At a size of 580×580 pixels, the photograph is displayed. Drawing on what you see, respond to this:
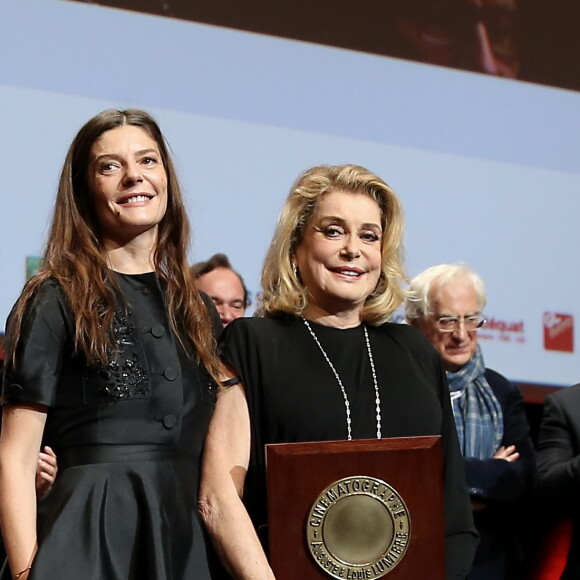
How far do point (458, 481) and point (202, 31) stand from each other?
2089mm

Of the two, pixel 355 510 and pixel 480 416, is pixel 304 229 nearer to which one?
pixel 355 510

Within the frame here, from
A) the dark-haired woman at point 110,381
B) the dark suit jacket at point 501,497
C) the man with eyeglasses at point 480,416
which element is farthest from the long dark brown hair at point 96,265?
the dark suit jacket at point 501,497

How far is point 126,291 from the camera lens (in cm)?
222

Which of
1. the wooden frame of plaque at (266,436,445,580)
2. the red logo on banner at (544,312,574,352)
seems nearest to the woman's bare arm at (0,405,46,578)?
the wooden frame of plaque at (266,436,445,580)

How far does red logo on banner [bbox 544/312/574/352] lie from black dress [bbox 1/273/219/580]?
2378mm

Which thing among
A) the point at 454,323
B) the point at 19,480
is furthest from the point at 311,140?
the point at 19,480

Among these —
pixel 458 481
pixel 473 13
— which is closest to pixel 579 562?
pixel 458 481

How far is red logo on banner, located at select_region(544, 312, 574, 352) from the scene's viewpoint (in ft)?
14.1

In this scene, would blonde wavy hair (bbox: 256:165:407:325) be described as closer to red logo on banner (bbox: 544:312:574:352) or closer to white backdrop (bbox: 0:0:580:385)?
white backdrop (bbox: 0:0:580:385)

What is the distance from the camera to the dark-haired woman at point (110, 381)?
201cm

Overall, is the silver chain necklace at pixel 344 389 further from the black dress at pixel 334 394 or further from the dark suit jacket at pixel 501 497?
the dark suit jacket at pixel 501 497

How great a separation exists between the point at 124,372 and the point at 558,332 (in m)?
2.54

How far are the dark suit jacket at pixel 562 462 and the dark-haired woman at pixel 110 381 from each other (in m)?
1.29

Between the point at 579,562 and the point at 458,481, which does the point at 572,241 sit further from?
the point at 458,481
